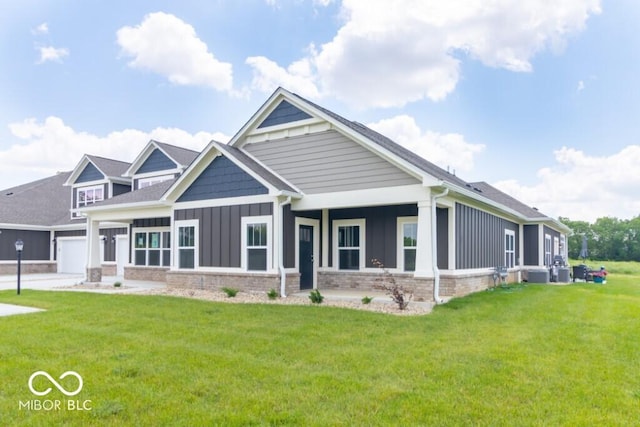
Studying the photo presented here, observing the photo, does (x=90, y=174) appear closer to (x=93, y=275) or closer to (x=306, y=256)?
(x=93, y=275)

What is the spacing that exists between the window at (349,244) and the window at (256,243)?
101 inches

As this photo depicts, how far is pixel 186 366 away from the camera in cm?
517

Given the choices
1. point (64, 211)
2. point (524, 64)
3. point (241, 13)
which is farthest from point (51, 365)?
point (64, 211)

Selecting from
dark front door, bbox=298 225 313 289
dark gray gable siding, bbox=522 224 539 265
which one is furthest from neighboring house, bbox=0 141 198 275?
dark gray gable siding, bbox=522 224 539 265

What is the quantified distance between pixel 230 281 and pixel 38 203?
789 inches

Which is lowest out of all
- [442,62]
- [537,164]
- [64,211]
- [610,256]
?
[610,256]

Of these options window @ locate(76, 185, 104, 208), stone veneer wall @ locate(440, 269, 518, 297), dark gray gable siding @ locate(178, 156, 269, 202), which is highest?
window @ locate(76, 185, 104, 208)

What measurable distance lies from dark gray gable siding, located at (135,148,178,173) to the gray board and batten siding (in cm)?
828

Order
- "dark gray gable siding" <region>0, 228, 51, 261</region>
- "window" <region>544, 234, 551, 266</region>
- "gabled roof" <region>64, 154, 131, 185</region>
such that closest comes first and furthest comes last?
"window" <region>544, 234, 551, 266</region>
"gabled roof" <region>64, 154, 131, 185</region>
"dark gray gable siding" <region>0, 228, 51, 261</region>

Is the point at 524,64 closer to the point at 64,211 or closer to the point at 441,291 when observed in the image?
the point at 441,291

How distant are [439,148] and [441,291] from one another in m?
16.0

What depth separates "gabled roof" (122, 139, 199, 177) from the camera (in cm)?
2030

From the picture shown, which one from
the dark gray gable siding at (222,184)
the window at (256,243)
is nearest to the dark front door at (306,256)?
the window at (256,243)

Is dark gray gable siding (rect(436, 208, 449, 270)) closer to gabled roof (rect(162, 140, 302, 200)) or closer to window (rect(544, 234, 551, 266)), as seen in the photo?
gabled roof (rect(162, 140, 302, 200))
